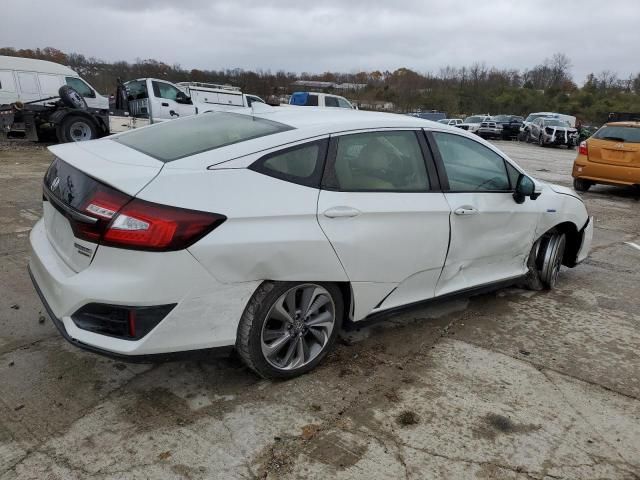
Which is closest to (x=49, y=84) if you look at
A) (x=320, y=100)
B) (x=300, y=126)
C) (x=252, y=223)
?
(x=320, y=100)

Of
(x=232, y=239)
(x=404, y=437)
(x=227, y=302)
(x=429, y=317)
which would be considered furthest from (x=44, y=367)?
(x=429, y=317)

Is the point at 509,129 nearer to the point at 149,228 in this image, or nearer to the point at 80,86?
the point at 80,86

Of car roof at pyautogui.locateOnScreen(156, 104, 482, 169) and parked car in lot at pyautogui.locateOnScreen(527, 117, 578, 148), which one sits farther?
parked car in lot at pyautogui.locateOnScreen(527, 117, 578, 148)

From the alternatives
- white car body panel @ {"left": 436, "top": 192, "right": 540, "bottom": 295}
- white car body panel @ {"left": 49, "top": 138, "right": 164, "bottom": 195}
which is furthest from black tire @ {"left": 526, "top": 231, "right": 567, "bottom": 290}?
white car body panel @ {"left": 49, "top": 138, "right": 164, "bottom": 195}

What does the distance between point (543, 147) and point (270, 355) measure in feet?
99.6

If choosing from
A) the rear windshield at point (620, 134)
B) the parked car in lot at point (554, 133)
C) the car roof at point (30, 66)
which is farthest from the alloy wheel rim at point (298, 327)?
the parked car in lot at point (554, 133)

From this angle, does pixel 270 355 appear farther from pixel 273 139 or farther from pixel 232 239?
pixel 273 139

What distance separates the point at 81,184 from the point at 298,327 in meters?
1.35

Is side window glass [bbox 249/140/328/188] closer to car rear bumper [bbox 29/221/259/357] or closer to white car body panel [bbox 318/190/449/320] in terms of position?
white car body panel [bbox 318/190/449/320]

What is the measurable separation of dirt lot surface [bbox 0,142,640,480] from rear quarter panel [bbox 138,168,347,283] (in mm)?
729

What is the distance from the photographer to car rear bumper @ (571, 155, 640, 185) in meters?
10.4

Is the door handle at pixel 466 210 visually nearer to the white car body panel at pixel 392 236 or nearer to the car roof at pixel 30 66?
the white car body panel at pixel 392 236

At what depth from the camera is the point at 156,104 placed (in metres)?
15.5

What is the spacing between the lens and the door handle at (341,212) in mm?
2838
